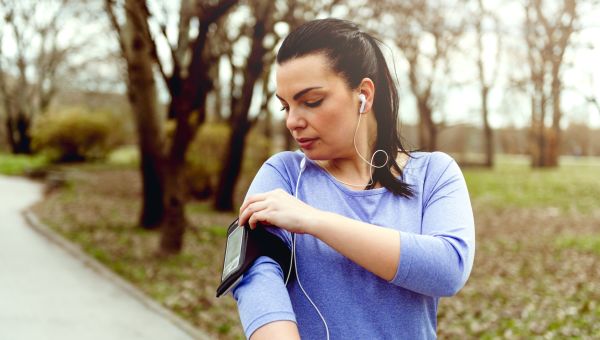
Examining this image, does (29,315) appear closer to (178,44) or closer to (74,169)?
(178,44)

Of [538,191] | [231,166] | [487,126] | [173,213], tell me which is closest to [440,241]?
[173,213]

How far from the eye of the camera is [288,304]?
4.85ft

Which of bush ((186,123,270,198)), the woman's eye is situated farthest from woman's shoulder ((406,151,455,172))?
bush ((186,123,270,198))

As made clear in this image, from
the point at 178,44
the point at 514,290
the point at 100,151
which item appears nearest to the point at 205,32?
the point at 178,44

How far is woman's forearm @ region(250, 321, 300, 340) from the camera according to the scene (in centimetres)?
142

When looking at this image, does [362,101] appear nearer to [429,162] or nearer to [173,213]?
[429,162]

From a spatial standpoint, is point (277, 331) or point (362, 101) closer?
point (277, 331)

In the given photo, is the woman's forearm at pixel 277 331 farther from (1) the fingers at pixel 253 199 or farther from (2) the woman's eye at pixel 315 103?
(2) the woman's eye at pixel 315 103

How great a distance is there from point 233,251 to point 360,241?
313 millimetres

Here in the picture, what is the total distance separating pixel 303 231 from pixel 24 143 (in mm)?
37159

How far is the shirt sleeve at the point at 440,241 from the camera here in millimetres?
1500

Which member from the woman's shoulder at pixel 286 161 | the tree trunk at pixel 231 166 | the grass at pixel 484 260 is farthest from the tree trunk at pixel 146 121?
the woman's shoulder at pixel 286 161

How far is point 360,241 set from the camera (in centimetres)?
146

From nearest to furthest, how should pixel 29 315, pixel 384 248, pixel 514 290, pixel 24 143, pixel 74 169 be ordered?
pixel 384 248 → pixel 29 315 → pixel 514 290 → pixel 74 169 → pixel 24 143
